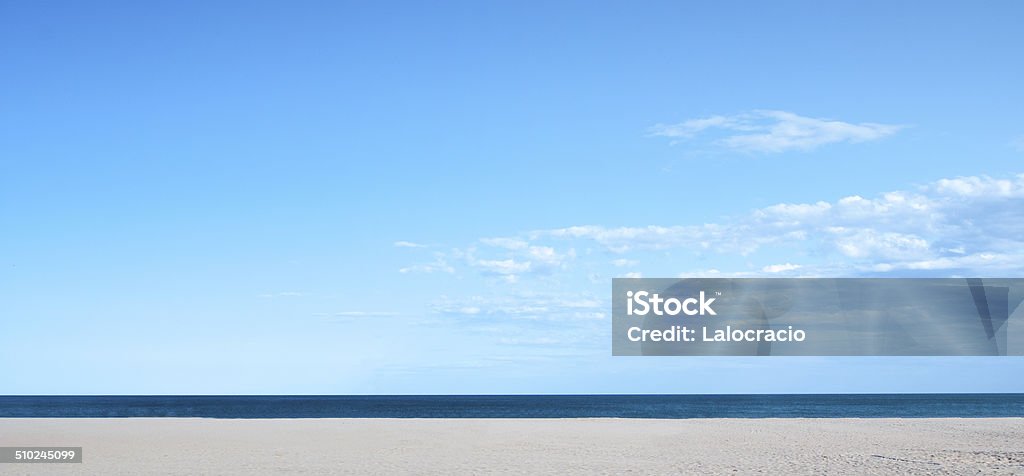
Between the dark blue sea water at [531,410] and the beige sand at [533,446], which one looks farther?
the dark blue sea water at [531,410]

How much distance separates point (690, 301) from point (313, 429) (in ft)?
43.2

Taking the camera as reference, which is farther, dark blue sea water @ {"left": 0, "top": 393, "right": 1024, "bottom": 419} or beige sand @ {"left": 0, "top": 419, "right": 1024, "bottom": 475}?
dark blue sea water @ {"left": 0, "top": 393, "right": 1024, "bottom": 419}

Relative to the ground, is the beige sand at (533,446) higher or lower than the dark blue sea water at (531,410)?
higher

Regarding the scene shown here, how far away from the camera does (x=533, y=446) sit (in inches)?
959

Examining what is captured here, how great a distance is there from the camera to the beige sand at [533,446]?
19.5 meters

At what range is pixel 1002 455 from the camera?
21453mm

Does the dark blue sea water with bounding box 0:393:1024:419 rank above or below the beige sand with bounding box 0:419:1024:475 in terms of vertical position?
below

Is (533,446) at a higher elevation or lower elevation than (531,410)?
higher

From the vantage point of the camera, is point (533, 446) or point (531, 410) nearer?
point (533, 446)

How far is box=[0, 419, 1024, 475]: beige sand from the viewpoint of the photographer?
19500 mm

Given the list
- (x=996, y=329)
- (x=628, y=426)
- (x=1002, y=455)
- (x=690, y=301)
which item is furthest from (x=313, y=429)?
(x=996, y=329)

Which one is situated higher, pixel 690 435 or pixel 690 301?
pixel 690 301

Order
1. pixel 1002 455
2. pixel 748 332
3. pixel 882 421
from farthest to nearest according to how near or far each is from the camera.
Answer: pixel 882 421 → pixel 748 332 → pixel 1002 455

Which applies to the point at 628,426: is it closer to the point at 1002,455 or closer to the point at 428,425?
the point at 428,425
